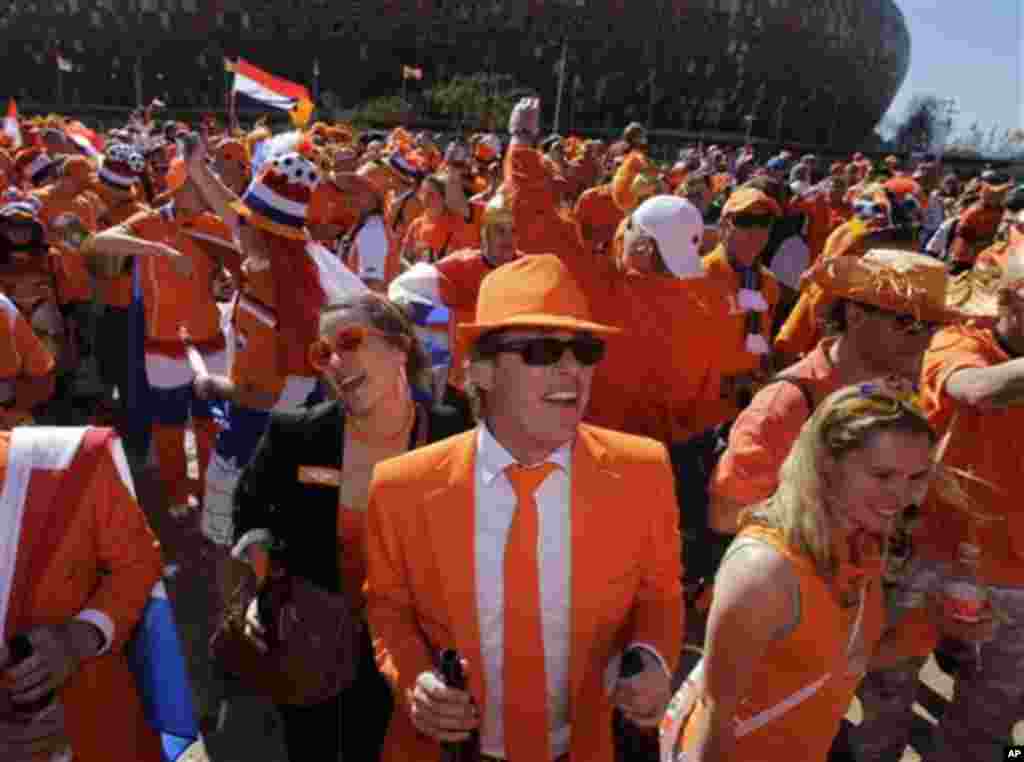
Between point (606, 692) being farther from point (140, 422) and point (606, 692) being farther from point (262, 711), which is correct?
point (140, 422)

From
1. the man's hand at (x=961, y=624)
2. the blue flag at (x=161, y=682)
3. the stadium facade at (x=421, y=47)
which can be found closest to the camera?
the blue flag at (x=161, y=682)

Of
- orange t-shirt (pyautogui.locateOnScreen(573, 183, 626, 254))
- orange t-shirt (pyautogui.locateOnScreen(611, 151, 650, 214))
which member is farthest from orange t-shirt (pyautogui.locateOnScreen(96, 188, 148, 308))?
orange t-shirt (pyautogui.locateOnScreen(611, 151, 650, 214))

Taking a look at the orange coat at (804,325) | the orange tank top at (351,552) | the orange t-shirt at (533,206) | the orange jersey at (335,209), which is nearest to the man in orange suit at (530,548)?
the orange tank top at (351,552)

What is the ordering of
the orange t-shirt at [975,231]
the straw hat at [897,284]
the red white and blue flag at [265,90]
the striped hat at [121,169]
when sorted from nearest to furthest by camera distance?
the straw hat at [897,284] < the striped hat at [121,169] < the orange t-shirt at [975,231] < the red white and blue flag at [265,90]

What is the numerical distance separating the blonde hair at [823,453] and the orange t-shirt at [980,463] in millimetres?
759

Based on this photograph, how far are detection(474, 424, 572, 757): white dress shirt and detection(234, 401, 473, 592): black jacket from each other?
24.1 inches

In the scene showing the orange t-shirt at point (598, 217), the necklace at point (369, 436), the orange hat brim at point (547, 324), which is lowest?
the necklace at point (369, 436)

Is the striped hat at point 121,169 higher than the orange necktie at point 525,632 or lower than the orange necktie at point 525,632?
higher

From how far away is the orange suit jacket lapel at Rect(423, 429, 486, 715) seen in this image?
1.93 meters

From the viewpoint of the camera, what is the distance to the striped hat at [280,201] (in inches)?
135

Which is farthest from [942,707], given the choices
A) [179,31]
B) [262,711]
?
[179,31]

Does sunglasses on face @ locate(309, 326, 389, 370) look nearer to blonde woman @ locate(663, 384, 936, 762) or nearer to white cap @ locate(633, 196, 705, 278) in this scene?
blonde woman @ locate(663, 384, 936, 762)

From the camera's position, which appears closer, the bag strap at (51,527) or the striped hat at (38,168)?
the bag strap at (51,527)

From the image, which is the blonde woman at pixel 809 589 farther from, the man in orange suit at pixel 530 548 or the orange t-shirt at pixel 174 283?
the orange t-shirt at pixel 174 283
